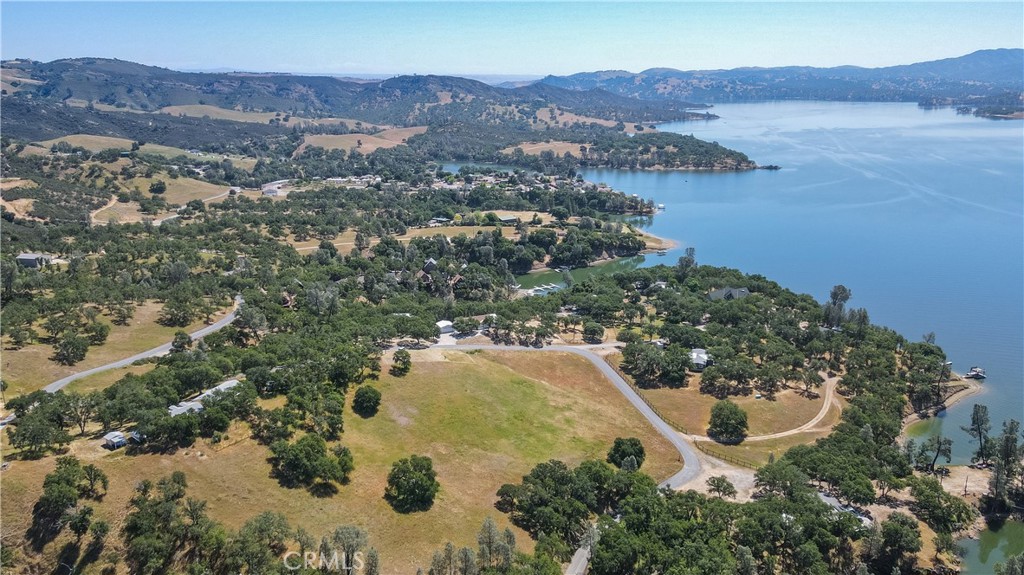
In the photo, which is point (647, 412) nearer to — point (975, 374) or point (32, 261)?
point (975, 374)

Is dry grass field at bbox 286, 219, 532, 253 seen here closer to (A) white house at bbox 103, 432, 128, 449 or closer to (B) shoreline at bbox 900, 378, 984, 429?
(A) white house at bbox 103, 432, 128, 449

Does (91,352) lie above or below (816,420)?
above

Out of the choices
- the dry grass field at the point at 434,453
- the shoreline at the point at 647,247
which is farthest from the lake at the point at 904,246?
the dry grass field at the point at 434,453

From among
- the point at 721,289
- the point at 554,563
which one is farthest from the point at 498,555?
the point at 721,289

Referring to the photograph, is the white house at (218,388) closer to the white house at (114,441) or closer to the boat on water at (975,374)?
the white house at (114,441)

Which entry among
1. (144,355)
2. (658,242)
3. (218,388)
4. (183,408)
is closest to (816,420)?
(218,388)
